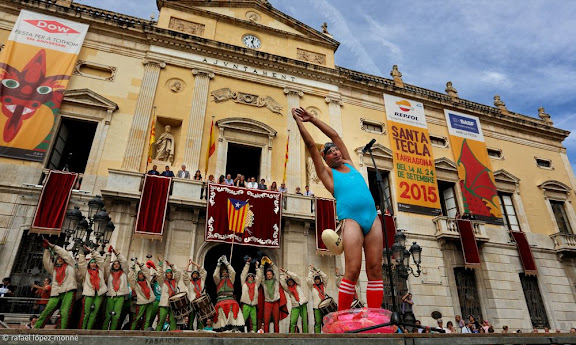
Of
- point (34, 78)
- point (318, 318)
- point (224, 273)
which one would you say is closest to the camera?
point (224, 273)

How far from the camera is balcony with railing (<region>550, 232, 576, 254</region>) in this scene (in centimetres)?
1619

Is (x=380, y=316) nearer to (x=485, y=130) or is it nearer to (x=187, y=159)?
(x=187, y=159)

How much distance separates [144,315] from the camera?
300 inches

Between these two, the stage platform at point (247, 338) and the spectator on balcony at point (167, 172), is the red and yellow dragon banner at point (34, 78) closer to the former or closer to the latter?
the spectator on balcony at point (167, 172)

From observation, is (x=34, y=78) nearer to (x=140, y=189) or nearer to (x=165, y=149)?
(x=165, y=149)

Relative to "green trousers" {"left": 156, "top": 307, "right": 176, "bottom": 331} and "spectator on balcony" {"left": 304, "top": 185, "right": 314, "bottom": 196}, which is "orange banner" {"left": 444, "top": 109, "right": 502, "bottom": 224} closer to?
"spectator on balcony" {"left": 304, "top": 185, "right": 314, "bottom": 196}

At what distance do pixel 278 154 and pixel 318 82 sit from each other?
14.6 feet

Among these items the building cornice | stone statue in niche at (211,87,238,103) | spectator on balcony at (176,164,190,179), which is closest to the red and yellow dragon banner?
the building cornice

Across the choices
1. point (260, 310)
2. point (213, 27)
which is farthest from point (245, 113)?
point (260, 310)

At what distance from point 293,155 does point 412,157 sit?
581cm

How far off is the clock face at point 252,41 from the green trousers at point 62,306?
12382 mm

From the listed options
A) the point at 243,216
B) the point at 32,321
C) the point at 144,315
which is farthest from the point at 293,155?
the point at 32,321

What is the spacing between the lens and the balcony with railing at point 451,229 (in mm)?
14172

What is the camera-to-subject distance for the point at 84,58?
13156 mm
